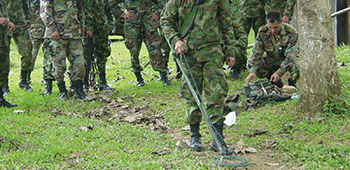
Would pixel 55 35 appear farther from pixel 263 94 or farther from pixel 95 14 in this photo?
pixel 263 94

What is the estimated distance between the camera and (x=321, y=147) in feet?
14.5

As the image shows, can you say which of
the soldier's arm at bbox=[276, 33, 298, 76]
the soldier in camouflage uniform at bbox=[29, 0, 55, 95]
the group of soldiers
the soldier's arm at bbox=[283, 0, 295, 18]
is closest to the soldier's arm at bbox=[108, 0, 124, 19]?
the group of soldiers

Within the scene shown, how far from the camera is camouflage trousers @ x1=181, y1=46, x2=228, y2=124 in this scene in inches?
174

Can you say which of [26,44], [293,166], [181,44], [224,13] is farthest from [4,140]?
[26,44]

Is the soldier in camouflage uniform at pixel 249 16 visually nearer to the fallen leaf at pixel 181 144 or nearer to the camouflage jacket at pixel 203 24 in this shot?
the camouflage jacket at pixel 203 24

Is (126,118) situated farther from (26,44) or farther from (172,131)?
(26,44)

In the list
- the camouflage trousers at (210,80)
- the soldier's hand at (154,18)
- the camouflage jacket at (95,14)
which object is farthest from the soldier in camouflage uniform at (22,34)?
the camouflage trousers at (210,80)

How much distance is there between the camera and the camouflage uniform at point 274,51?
6.51 metres

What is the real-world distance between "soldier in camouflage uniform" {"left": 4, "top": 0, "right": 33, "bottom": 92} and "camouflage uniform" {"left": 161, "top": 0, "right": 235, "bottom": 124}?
501cm

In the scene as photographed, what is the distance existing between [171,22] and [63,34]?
10.3 ft

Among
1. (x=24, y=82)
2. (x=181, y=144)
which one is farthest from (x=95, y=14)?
(x=181, y=144)

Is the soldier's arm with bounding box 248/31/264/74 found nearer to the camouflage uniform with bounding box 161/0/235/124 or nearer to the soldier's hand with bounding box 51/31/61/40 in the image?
the camouflage uniform with bounding box 161/0/235/124

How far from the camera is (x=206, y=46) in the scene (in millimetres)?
4457

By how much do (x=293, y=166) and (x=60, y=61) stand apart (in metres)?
4.61
